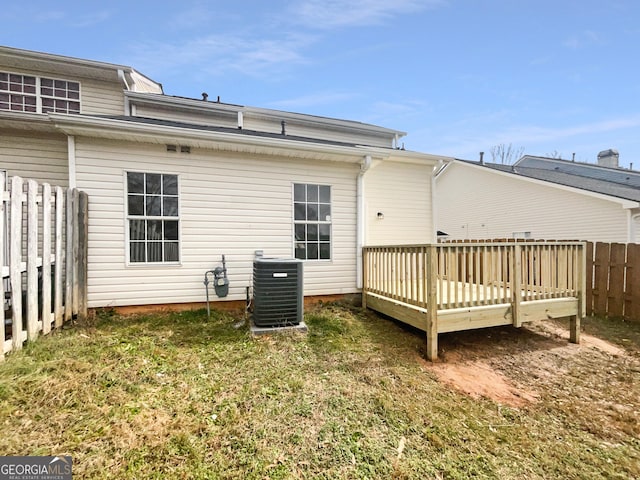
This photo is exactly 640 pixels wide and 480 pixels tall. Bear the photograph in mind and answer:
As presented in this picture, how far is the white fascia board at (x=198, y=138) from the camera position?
432cm

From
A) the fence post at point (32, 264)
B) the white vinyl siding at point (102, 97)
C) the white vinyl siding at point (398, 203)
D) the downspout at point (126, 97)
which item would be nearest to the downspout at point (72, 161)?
the fence post at point (32, 264)

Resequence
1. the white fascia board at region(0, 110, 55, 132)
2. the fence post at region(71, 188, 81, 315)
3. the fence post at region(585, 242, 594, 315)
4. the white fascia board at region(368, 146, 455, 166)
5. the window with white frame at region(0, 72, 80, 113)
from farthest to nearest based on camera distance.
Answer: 1. the window with white frame at region(0, 72, 80, 113)
2. the white fascia board at region(368, 146, 455, 166)
3. the fence post at region(585, 242, 594, 315)
4. the white fascia board at region(0, 110, 55, 132)
5. the fence post at region(71, 188, 81, 315)

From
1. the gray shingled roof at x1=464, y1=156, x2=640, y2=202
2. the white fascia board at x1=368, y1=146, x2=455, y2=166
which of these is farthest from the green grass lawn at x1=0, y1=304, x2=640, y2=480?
the gray shingled roof at x1=464, y1=156, x2=640, y2=202

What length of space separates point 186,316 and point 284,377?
2.54 meters

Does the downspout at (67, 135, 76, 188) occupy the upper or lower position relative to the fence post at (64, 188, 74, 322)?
upper

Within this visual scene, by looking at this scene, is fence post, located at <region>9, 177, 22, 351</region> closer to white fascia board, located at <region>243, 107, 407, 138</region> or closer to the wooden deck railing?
the wooden deck railing

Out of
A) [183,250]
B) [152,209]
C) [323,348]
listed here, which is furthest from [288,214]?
[323,348]

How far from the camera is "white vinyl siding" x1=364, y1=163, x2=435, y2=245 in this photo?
255 inches

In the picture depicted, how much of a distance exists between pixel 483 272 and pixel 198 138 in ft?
16.3

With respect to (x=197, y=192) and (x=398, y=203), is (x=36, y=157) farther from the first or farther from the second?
(x=398, y=203)

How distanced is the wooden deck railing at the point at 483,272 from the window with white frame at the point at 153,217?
12.0 feet

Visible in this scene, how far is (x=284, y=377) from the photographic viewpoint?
309 cm

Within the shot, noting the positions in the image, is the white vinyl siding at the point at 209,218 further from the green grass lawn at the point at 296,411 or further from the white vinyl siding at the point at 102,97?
the white vinyl siding at the point at 102,97

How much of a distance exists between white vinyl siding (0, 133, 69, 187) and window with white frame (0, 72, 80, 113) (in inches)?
103
